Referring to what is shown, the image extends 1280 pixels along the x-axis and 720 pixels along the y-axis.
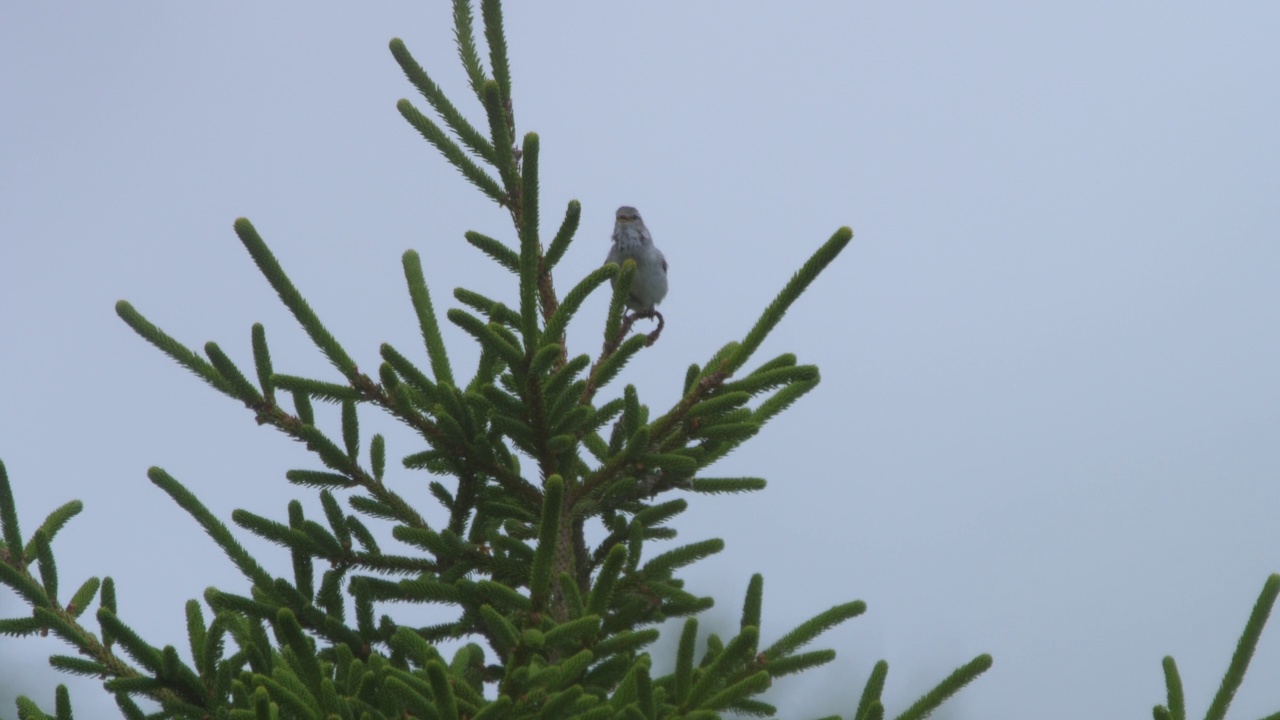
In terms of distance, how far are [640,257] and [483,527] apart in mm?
2540

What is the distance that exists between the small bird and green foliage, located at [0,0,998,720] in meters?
2.10

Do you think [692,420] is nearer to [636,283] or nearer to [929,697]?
[929,697]

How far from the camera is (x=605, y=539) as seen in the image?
11.2 ft

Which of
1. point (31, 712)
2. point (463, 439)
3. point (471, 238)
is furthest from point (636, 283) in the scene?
point (31, 712)

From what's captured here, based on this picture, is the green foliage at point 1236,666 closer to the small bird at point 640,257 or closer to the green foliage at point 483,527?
the green foliage at point 483,527

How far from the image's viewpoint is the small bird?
568 centimetres

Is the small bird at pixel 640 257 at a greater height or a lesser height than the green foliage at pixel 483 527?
greater

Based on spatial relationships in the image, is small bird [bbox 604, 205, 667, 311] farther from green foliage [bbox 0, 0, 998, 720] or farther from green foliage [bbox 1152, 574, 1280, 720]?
green foliage [bbox 1152, 574, 1280, 720]

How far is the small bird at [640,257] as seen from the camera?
18.6ft

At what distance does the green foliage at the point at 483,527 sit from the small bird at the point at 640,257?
2100 millimetres

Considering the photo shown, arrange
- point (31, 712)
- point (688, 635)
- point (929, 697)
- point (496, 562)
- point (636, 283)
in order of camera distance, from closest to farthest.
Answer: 1. point (688, 635)
2. point (31, 712)
3. point (929, 697)
4. point (496, 562)
5. point (636, 283)

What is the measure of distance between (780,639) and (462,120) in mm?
1821

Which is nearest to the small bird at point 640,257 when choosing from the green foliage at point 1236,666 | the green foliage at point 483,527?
the green foliage at point 483,527

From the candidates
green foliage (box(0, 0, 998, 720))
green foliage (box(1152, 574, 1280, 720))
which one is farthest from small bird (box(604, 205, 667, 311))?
green foliage (box(1152, 574, 1280, 720))
